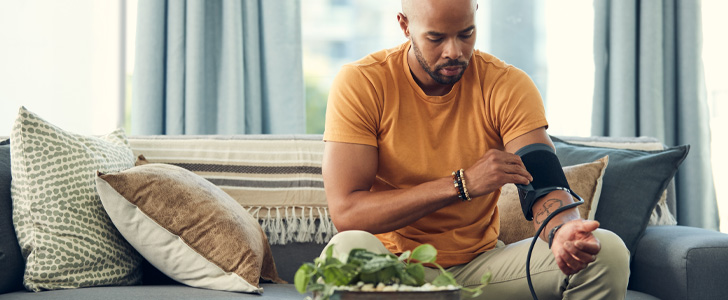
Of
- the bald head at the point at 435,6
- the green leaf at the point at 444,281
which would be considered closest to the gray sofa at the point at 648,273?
the bald head at the point at 435,6

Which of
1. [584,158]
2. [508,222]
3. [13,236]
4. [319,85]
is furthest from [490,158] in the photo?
[319,85]

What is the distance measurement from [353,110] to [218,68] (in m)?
1.43

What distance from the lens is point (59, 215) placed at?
1.62m

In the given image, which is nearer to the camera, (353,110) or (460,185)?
(460,185)

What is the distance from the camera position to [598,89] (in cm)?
311

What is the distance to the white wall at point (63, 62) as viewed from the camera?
112 inches

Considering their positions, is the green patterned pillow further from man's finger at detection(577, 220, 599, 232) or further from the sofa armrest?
the sofa armrest

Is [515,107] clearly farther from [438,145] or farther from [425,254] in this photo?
[425,254]

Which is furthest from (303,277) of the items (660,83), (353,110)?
(660,83)

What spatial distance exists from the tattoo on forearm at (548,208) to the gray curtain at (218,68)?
1639 millimetres

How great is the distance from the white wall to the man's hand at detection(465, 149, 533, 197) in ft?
6.81

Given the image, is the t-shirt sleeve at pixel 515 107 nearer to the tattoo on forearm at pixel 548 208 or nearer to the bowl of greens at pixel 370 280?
the tattoo on forearm at pixel 548 208

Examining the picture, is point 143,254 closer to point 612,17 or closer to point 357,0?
point 357,0

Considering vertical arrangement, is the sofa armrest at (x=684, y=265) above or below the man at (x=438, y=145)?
below
